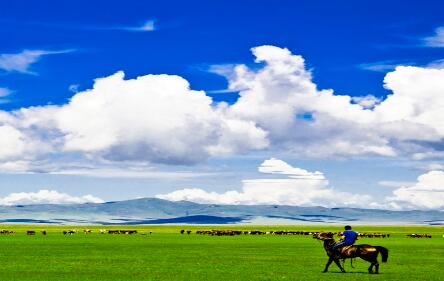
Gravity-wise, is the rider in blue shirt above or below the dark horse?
above

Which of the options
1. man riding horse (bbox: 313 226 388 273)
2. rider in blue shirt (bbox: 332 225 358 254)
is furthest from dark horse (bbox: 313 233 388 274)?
rider in blue shirt (bbox: 332 225 358 254)

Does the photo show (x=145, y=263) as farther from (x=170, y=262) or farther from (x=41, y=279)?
(x=41, y=279)

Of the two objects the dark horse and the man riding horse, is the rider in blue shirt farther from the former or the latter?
the dark horse

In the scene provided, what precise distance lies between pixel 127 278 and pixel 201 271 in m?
5.34

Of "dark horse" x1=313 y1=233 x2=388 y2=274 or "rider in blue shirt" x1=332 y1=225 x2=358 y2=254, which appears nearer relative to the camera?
"dark horse" x1=313 y1=233 x2=388 y2=274

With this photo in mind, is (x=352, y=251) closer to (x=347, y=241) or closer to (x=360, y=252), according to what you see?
(x=360, y=252)

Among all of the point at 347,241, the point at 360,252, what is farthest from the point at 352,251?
the point at 347,241

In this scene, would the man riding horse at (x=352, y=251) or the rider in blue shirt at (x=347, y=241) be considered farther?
the rider in blue shirt at (x=347, y=241)

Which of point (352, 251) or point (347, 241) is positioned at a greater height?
point (347, 241)

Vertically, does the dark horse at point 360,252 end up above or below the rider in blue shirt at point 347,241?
below

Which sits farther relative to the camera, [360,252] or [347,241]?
[347,241]

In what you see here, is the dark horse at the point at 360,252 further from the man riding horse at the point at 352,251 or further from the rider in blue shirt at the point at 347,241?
the rider in blue shirt at the point at 347,241

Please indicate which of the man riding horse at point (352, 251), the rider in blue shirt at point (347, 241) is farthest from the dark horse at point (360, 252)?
the rider in blue shirt at point (347, 241)

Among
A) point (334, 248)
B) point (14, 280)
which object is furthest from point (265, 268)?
point (14, 280)
